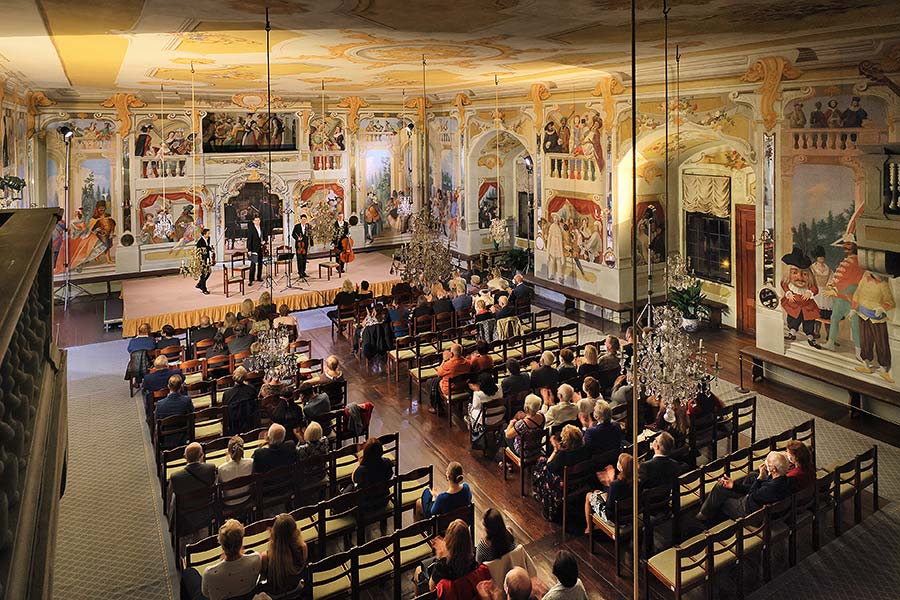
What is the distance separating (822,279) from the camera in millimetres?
11211

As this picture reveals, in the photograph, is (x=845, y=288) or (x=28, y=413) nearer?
(x=28, y=413)

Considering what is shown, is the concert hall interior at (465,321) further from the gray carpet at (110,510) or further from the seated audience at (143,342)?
the seated audience at (143,342)

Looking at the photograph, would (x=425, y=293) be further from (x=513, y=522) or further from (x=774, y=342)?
(x=513, y=522)

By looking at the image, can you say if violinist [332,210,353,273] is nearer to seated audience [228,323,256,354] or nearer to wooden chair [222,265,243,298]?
wooden chair [222,265,243,298]

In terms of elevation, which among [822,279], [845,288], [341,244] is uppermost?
[341,244]

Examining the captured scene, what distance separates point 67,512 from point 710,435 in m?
7.99

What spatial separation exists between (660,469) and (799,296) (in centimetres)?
599

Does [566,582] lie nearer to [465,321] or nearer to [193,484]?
[193,484]

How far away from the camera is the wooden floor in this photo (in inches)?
281

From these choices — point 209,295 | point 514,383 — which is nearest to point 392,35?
point 514,383

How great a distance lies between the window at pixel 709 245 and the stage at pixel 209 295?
7622 millimetres

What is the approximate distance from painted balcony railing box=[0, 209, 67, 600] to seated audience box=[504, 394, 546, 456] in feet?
16.4

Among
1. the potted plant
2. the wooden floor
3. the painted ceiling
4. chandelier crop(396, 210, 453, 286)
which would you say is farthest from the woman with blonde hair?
the potted plant

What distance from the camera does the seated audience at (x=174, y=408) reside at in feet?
30.2
